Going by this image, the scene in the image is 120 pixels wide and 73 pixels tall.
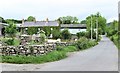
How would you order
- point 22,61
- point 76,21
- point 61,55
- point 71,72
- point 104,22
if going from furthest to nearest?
point 76,21
point 104,22
point 61,55
point 22,61
point 71,72

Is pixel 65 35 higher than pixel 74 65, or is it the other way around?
pixel 74 65

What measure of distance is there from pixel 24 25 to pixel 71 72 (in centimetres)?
7314

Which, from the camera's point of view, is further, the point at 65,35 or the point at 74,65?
the point at 65,35

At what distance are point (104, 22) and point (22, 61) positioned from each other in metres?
67.2

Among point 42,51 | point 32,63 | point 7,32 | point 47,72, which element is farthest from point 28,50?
point 7,32

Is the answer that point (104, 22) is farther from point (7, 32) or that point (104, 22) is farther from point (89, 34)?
point (7, 32)

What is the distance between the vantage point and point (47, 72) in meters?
13.1

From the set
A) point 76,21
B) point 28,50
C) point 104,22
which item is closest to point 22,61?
point 28,50

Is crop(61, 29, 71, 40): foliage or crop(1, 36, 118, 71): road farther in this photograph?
crop(61, 29, 71, 40): foliage

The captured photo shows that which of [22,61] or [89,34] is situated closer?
[22,61]

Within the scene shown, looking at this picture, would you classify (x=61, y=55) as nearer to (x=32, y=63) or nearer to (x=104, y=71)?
(x=32, y=63)

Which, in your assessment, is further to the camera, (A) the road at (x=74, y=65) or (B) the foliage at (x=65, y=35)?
(B) the foliage at (x=65, y=35)

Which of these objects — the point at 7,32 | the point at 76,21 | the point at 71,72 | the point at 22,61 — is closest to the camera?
the point at 71,72

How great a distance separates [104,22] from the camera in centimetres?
→ 8256
